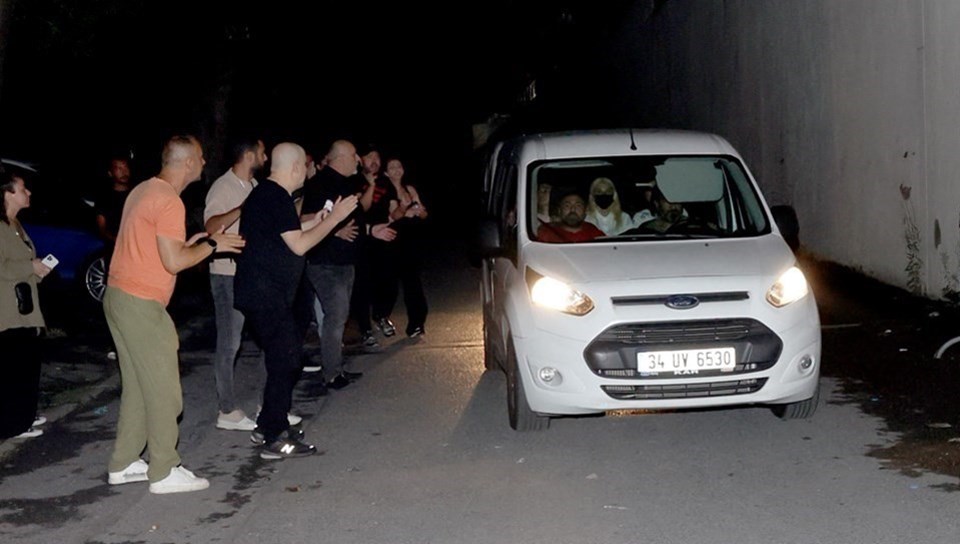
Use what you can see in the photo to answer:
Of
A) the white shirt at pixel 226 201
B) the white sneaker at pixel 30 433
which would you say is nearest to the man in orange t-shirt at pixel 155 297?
the white shirt at pixel 226 201

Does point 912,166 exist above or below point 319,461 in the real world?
above

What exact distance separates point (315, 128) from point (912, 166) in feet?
76.1

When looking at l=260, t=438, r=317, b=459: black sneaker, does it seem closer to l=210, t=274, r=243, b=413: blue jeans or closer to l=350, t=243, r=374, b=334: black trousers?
l=210, t=274, r=243, b=413: blue jeans

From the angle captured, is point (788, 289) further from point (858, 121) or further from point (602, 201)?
point (858, 121)

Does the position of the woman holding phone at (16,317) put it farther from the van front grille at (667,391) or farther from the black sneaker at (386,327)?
the black sneaker at (386,327)

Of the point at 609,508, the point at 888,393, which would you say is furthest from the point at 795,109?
the point at 609,508

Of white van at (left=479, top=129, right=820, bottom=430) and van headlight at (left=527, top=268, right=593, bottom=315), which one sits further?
van headlight at (left=527, top=268, right=593, bottom=315)

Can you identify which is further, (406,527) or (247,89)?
(247,89)

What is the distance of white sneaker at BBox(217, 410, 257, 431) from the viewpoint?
9023mm

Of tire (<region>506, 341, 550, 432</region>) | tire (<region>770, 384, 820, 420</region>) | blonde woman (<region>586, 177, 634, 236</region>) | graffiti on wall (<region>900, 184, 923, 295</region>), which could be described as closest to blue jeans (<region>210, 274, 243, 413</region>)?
tire (<region>506, 341, 550, 432</region>)

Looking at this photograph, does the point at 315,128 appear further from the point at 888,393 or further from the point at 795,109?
the point at 888,393

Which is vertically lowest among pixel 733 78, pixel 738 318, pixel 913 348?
pixel 913 348

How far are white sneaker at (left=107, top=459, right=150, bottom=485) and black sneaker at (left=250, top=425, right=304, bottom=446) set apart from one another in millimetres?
794

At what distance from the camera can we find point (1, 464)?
827 cm
